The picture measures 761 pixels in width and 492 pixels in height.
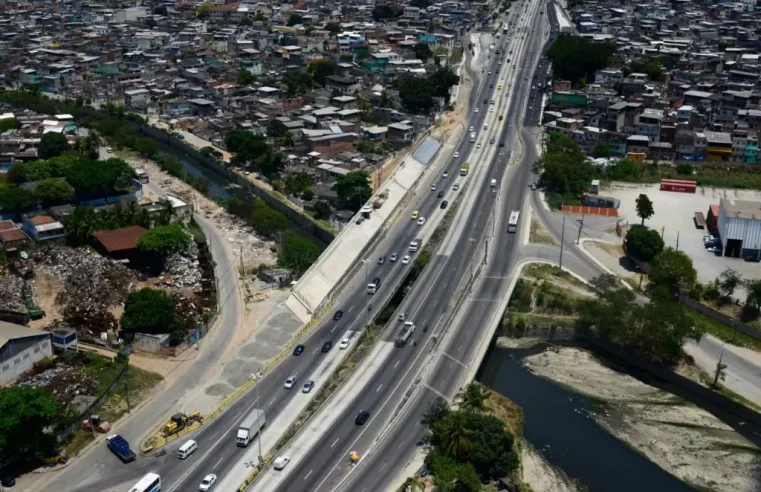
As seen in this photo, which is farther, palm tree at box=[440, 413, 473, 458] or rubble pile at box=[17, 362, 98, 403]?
rubble pile at box=[17, 362, 98, 403]

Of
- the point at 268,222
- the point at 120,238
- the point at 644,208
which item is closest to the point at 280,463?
the point at 120,238

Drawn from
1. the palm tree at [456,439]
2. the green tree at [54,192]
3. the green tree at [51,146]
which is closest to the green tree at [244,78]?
the green tree at [51,146]

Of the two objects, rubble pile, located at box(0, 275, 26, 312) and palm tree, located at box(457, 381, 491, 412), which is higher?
palm tree, located at box(457, 381, 491, 412)

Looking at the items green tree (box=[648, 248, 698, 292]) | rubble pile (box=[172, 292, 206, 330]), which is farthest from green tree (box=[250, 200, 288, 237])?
green tree (box=[648, 248, 698, 292])

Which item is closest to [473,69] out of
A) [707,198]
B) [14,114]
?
[707,198]

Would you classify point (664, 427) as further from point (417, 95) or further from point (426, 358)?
point (417, 95)

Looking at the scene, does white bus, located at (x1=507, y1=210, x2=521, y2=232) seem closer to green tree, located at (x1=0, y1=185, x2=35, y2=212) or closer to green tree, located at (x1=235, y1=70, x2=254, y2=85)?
green tree, located at (x1=0, y1=185, x2=35, y2=212)

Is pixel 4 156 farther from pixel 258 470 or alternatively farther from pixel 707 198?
pixel 707 198
